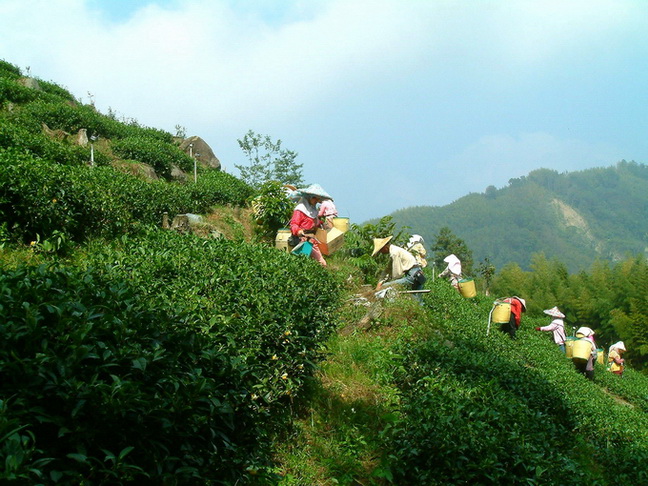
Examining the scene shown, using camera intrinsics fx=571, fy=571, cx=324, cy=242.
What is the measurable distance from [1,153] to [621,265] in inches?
1341

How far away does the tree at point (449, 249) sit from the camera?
5081 centimetres

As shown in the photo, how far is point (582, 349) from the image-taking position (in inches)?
496

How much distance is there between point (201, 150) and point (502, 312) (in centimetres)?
1317

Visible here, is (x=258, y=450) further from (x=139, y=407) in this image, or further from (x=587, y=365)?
(x=587, y=365)

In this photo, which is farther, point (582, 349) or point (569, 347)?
point (569, 347)

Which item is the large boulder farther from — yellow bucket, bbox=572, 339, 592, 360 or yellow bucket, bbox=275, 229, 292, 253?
yellow bucket, bbox=572, 339, 592, 360

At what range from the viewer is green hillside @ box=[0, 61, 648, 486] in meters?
1.98

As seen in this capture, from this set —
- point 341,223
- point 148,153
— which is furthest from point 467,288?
point 148,153

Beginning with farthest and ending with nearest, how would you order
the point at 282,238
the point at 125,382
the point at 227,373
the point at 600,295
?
the point at 600,295, the point at 282,238, the point at 227,373, the point at 125,382

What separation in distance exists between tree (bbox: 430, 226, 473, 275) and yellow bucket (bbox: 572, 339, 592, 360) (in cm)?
3623

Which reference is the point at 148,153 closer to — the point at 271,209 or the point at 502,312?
the point at 271,209

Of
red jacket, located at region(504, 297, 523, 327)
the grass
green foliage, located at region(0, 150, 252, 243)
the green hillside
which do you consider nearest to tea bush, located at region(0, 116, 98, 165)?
the green hillside

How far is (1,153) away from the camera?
6531 mm

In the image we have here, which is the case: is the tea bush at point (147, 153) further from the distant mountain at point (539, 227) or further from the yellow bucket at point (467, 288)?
the distant mountain at point (539, 227)
